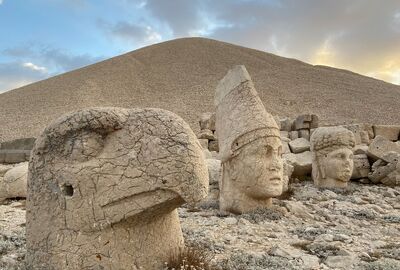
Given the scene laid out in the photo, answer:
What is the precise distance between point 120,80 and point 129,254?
27.5 metres

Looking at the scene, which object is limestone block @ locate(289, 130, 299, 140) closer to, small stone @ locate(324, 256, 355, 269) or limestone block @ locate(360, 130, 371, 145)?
limestone block @ locate(360, 130, 371, 145)

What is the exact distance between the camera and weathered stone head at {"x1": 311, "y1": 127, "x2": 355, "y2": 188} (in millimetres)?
9820

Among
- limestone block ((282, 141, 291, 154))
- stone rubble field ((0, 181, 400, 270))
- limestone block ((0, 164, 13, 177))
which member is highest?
limestone block ((282, 141, 291, 154))

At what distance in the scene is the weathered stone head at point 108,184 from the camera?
3209 millimetres

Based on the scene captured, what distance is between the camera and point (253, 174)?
6797 mm

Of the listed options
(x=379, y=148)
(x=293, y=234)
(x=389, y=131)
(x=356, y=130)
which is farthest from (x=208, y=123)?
(x=293, y=234)

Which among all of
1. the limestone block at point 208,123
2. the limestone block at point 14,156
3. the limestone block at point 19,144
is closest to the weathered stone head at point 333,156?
the limestone block at point 208,123

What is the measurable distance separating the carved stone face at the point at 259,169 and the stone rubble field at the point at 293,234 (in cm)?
38

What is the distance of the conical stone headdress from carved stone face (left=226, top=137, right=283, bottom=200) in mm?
120

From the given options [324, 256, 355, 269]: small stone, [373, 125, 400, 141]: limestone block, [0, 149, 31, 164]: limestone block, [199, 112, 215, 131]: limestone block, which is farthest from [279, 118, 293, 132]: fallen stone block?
[324, 256, 355, 269]: small stone

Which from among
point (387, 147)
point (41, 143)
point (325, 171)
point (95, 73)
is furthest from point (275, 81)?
point (41, 143)

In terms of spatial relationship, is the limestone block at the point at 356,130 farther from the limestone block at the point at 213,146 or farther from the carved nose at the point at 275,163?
the carved nose at the point at 275,163

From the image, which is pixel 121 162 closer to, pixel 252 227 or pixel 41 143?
pixel 41 143

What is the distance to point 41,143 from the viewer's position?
345 cm
